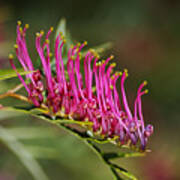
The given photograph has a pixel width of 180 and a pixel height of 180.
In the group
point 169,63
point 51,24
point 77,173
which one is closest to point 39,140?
point 77,173

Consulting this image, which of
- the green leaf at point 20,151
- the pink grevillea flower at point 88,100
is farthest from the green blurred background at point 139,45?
the pink grevillea flower at point 88,100

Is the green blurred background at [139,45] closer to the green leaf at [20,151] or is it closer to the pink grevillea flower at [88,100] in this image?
the green leaf at [20,151]

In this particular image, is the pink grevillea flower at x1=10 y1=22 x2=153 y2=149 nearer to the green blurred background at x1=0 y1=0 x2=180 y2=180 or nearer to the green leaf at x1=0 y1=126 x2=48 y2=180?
the green leaf at x1=0 y1=126 x2=48 y2=180

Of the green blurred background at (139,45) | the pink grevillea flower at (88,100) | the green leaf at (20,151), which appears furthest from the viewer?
the green blurred background at (139,45)

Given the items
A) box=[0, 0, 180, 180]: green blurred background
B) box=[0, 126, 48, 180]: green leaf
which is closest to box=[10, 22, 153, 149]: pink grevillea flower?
box=[0, 126, 48, 180]: green leaf

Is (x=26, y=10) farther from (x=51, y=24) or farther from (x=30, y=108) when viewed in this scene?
(x=30, y=108)
